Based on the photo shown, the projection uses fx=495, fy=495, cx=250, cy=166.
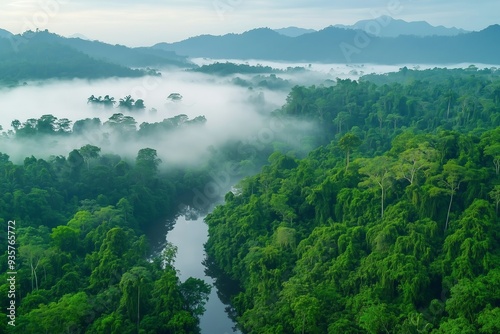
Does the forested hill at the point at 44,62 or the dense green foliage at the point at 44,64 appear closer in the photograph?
the dense green foliage at the point at 44,64

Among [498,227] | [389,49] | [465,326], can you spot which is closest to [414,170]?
[498,227]

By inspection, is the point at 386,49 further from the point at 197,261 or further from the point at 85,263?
the point at 85,263

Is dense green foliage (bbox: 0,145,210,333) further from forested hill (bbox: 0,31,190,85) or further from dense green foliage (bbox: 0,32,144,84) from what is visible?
dense green foliage (bbox: 0,32,144,84)

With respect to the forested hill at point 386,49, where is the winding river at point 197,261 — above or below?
below

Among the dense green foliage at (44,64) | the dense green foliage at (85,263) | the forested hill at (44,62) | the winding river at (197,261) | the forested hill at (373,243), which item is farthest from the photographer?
the forested hill at (44,62)

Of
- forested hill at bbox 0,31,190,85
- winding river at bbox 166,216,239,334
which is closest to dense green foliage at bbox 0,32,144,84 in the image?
forested hill at bbox 0,31,190,85

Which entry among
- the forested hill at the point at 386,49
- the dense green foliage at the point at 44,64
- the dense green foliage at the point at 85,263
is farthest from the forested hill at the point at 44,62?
the forested hill at the point at 386,49

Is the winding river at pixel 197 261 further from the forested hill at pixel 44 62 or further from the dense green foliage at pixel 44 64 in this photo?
the dense green foliage at pixel 44 64

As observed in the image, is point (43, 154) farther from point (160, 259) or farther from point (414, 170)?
point (414, 170)

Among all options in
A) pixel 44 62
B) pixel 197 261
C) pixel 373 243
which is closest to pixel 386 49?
pixel 44 62
